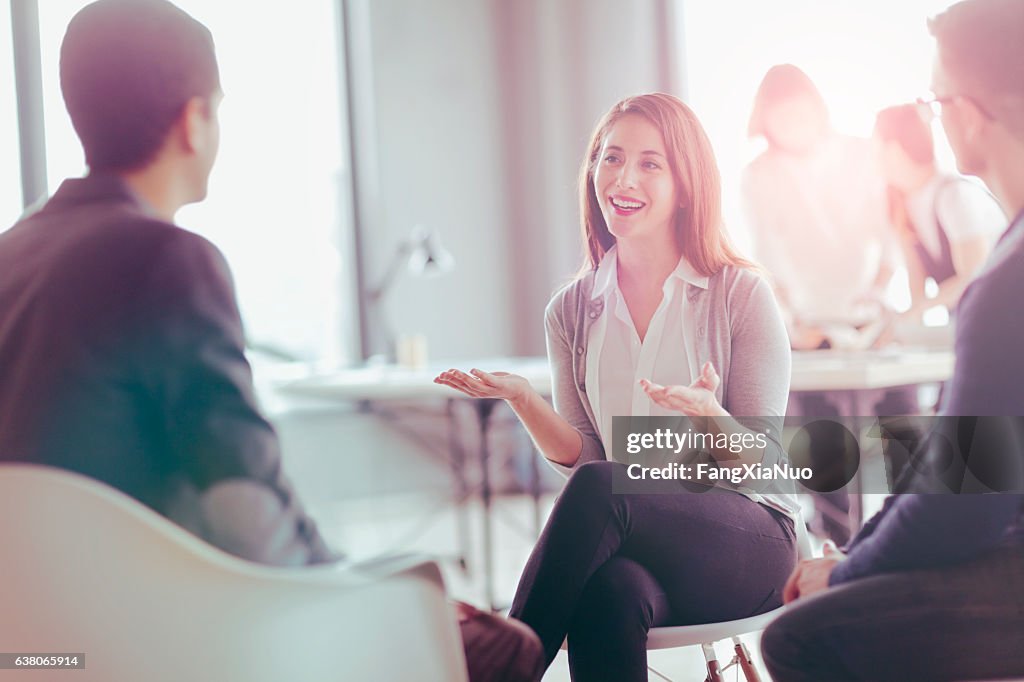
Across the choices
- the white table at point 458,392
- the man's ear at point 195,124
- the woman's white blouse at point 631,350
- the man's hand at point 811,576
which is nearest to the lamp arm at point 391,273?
the white table at point 458,392

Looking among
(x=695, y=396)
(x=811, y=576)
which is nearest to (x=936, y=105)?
(x=695, y=396)

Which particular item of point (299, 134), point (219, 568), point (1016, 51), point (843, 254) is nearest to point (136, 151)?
point (299, 134)

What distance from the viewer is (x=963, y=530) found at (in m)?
1.04

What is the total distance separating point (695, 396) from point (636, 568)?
22 centimetres

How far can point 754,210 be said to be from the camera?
1.18 meters

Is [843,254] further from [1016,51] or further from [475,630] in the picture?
[475,630]

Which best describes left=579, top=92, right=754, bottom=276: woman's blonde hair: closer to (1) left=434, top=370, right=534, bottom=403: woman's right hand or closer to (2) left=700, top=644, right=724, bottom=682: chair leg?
(1) left=434, top=370, right=534, bottom=403: woman's right hand

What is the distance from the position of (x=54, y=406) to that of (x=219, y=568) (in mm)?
331

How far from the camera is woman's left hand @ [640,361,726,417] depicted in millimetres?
1117

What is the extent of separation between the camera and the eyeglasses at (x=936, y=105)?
1.14 metres

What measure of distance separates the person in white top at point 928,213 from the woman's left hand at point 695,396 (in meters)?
0.29

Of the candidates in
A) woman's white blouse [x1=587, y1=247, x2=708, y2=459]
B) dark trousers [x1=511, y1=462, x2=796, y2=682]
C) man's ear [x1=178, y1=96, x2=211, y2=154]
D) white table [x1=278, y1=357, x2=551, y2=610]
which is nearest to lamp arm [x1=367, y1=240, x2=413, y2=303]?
white table [x1=278, y1=357, x2=551, y2=610]

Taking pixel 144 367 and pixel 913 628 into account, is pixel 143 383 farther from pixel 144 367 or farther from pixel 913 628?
pixel 913 628

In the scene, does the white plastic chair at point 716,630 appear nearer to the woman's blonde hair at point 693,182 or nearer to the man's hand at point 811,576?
the man's hand at point 811,576
